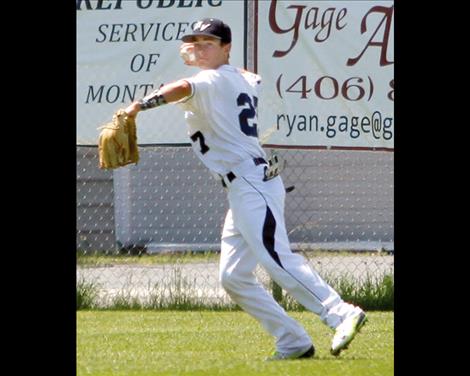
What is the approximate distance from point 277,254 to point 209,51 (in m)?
1.54

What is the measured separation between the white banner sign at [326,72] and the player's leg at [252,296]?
188 inches

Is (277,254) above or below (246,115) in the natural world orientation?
below

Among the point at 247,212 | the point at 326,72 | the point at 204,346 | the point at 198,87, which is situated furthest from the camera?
the point at 326,72

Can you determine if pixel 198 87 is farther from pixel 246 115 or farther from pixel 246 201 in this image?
pixel 246 201

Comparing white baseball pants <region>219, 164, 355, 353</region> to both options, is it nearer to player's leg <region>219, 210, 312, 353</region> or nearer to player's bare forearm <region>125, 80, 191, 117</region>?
player's leg <region>219, 210, 312, 353</region>

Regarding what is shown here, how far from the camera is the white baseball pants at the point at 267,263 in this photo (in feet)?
30.3

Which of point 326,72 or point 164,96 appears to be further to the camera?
point 326,72

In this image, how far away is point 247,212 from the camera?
9383 mm

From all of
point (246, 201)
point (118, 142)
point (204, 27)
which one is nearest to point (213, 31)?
point (204, 27)

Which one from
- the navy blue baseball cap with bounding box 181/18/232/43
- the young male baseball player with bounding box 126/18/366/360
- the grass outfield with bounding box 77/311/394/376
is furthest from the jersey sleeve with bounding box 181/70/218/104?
the grass outfield with bounding box 77/311/394/376

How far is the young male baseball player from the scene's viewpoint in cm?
926

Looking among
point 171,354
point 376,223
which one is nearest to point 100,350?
point 171,354

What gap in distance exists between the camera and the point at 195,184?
18547 millimetres
